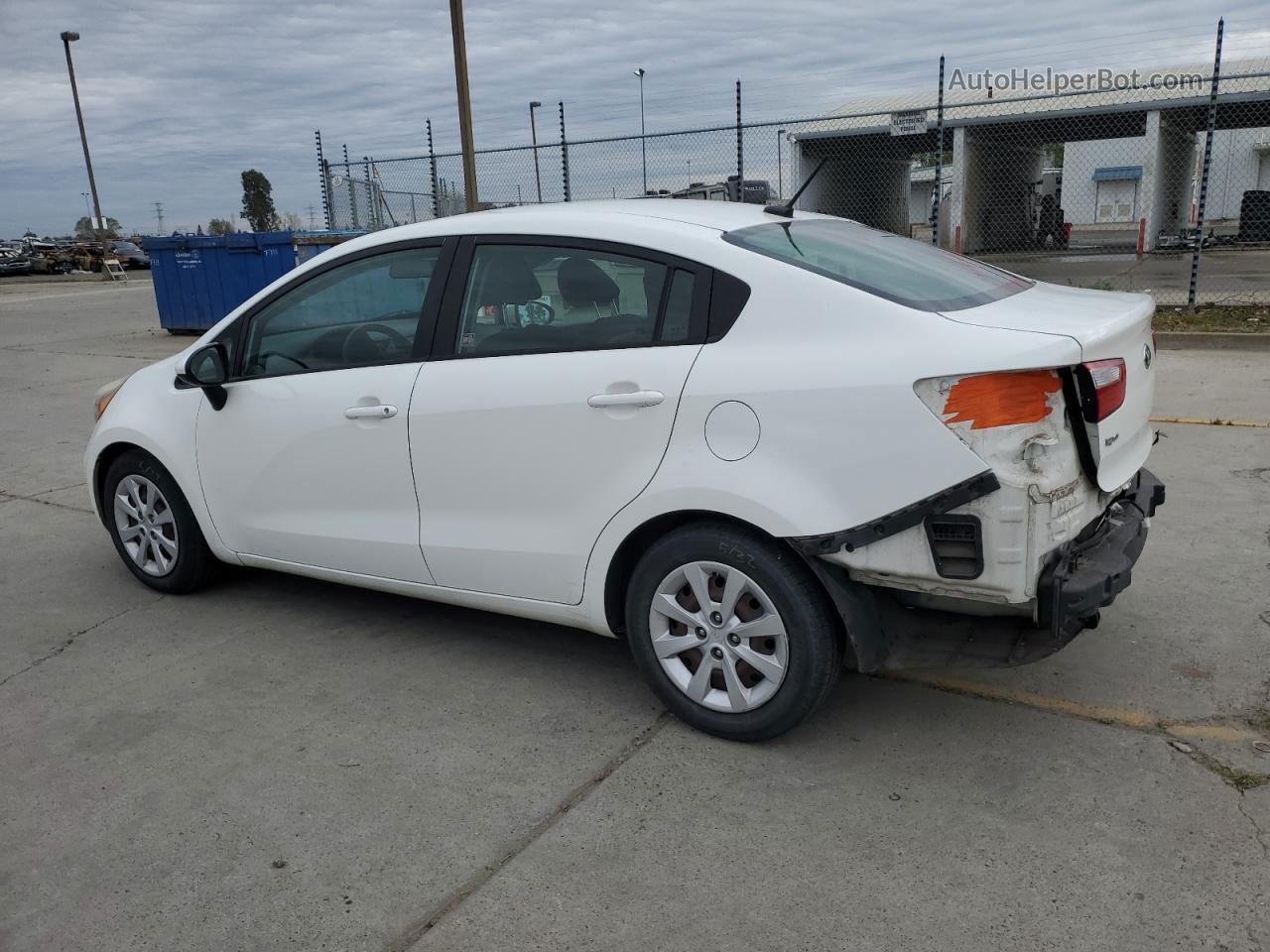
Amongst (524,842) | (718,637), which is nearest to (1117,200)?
(718,637)

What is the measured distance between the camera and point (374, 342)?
13.2 ft

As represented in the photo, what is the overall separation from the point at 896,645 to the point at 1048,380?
0.89m

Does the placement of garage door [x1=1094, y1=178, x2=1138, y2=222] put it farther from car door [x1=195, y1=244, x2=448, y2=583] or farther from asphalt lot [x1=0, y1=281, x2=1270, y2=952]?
car door [x1=195, y1=244, x2=448, y2=583]

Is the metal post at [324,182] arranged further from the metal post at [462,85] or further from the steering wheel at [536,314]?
the steering wheel at [536,314]

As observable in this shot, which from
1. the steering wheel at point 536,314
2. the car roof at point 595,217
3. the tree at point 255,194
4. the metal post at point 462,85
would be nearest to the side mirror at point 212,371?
the car roof at point 595,217

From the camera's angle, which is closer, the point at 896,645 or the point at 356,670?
the point at 896,645

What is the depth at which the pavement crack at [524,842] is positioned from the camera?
259 centimetres

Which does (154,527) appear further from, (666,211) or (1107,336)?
(1107,336)

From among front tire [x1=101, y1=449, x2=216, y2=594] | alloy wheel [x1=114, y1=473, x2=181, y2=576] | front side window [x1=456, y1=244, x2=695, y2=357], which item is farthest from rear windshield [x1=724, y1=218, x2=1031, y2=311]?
alloy wheel [x1=114, y1=473, x2=181, y2=576]

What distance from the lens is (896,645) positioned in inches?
125

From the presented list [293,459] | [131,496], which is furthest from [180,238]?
[293,459]

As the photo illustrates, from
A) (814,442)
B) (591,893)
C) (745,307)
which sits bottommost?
(591,893)

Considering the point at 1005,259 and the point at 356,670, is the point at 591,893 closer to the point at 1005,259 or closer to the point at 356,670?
the point at 356,670

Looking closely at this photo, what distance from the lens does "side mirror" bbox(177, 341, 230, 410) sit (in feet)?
14.3
